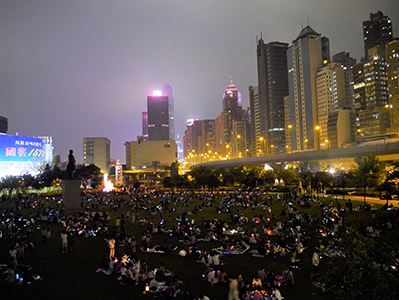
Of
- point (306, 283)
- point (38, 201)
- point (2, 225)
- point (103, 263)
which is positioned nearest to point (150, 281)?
point (103, 263)

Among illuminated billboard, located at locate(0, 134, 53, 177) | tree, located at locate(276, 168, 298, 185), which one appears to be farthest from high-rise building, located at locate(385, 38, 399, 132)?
illuminated billboard, located at locate(0, 134, 53, 177)

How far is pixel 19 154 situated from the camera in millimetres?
86062

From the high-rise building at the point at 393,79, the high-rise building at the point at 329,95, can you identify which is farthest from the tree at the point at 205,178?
the high-rise building at the point at 393,79

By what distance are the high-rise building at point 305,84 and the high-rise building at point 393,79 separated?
79.1ft

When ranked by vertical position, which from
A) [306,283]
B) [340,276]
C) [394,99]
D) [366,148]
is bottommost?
[306,283]

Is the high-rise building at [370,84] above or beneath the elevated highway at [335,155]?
above

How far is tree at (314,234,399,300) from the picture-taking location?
23.3ft

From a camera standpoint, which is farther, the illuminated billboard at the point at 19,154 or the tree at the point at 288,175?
the illuminated billboard at the point at 19,154

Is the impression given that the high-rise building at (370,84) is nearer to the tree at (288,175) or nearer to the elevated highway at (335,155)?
the elevated highway at (335,155)

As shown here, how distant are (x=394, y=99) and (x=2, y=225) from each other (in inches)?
5309

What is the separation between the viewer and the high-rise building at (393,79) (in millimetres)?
118750

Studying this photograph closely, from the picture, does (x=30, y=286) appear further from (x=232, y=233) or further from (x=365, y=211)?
(x=365, y=211)

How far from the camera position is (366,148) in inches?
1886

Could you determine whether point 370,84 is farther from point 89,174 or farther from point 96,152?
point 96,152
